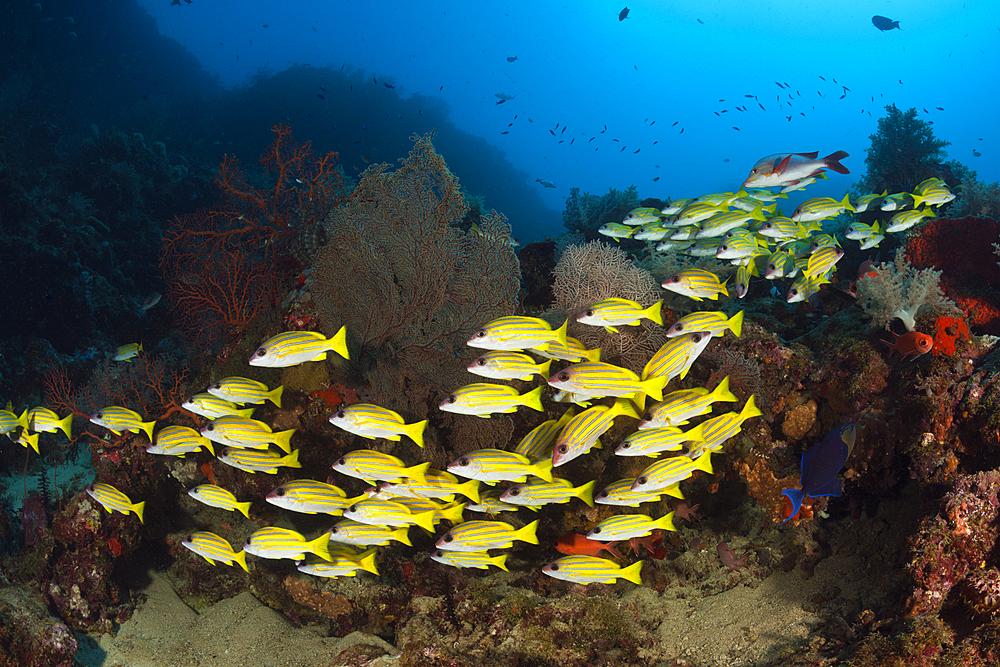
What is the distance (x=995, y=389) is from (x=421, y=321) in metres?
4.70

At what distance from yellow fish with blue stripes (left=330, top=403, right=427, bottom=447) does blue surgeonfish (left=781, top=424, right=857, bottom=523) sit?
2.78 m

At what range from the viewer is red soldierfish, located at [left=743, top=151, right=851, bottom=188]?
14.3ft

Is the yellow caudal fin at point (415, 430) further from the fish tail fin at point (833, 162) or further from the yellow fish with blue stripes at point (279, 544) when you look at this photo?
the fish tail fin at point (833, 162)

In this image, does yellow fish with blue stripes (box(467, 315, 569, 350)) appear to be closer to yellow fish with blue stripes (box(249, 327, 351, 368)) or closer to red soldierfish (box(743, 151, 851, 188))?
yellow fish with blue stripes (box(249, 327, 351, 368))

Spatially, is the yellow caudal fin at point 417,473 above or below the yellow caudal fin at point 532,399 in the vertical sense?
below

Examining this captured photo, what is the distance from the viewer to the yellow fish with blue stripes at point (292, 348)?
352 cm

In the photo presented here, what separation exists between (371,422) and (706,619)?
3.39m

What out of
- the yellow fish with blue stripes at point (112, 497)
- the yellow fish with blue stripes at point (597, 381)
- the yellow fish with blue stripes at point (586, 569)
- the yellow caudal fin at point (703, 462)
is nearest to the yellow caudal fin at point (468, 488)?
the yellow fish with blue stripes at point (586, 569)

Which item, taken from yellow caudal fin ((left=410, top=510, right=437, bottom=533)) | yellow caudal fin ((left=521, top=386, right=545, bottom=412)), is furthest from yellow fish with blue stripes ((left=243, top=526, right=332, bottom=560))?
yellow caudal fin ((left=521, top=386, right=545, bottom=412))

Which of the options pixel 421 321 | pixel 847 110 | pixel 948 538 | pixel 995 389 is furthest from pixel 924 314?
pixel 847 110

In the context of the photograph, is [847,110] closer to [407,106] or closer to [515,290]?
[407,106]

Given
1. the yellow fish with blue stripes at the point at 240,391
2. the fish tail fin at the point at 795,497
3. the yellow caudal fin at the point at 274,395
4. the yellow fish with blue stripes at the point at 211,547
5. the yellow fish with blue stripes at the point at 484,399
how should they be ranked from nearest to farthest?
1. the yellow fish with blue stripes at the point at 484,399
2. the fish tail fin at the point at 795,497
3. the yellow fish with blue stripes at the point at 240,391
4. the yellow caudal fin at the point at 274,395
5. the yellow fish with blue stripes at the point at 211,547

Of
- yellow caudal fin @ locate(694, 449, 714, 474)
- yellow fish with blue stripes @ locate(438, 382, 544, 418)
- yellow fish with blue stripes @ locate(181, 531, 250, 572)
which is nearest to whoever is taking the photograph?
yellow fish with blue stripes @ locate(438, 382, 544, 418)

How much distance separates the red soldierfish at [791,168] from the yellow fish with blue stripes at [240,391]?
5.02 metres
